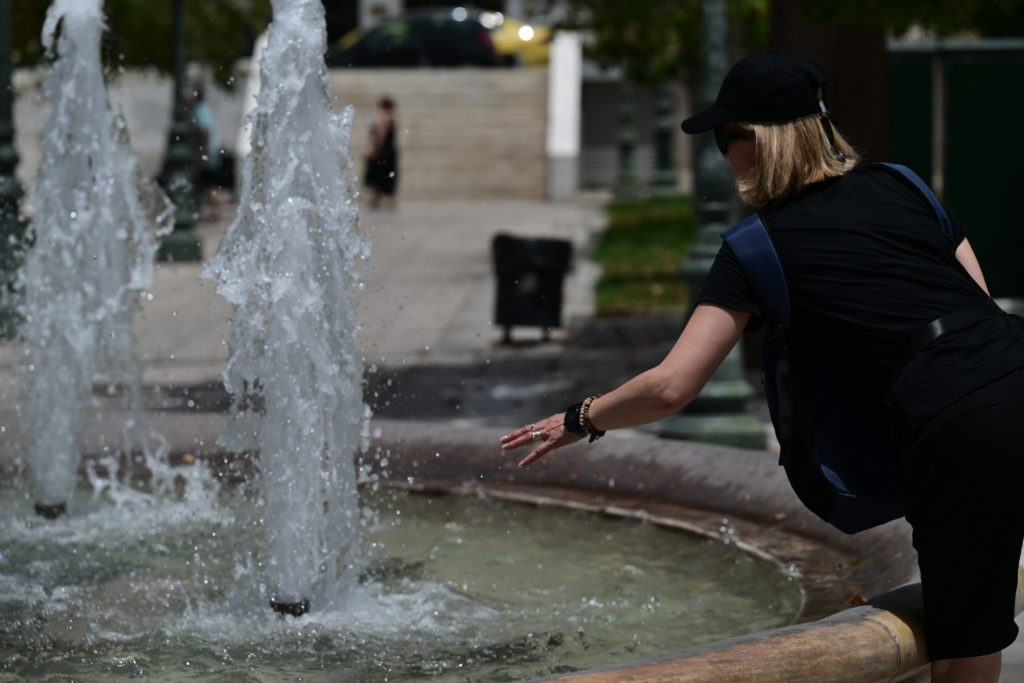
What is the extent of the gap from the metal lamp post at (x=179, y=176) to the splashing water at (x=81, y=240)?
10.4 meters

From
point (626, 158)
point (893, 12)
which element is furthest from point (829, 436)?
point (626, 158)

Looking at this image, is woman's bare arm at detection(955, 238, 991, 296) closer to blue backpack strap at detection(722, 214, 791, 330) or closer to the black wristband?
blue backpack strap at detection(722, 214, 791, 330)

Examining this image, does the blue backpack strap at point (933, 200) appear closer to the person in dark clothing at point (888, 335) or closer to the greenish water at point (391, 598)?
the person in dark clothing at point (888, 335)

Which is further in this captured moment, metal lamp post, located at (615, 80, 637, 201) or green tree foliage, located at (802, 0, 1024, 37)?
metal lamp post, located at (615, 80, 637, 201)

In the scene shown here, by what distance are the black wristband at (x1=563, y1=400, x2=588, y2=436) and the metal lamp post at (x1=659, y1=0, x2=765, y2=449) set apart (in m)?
4.44

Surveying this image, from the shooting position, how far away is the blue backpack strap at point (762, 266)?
326 cm

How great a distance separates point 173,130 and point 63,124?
471 inches

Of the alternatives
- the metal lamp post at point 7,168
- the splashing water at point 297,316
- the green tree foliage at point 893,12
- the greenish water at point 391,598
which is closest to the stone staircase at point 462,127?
the metal lamp post at point 7,168

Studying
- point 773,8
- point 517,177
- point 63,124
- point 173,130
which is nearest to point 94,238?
point 63,124

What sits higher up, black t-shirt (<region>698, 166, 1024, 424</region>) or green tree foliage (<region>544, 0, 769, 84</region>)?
green tree foliage (<region>544, 0, 769, 84</region>)

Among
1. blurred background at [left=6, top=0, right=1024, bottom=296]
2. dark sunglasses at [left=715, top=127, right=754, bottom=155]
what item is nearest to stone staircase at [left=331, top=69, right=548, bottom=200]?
blurred background at [left=6, top=0, right=1024, bottom=296]

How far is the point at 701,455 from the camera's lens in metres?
5.98

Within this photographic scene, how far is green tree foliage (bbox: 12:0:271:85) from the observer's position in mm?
24250

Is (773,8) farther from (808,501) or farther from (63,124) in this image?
(808,501)
